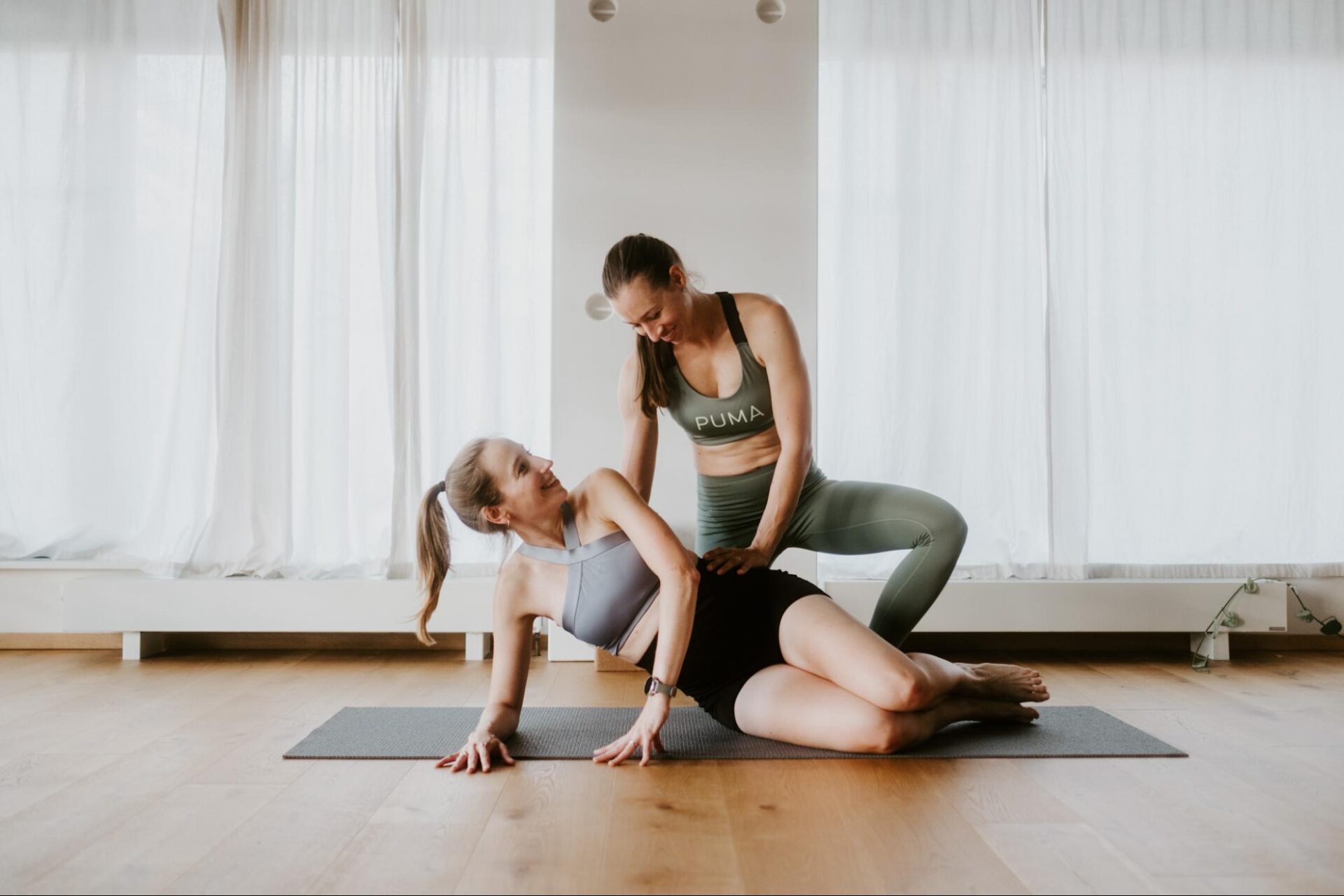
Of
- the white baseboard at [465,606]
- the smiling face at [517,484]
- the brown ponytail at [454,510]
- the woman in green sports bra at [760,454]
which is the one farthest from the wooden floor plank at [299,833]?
the white baseboard at [465,606]

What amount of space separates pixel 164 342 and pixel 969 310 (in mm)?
2999

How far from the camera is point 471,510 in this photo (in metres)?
2.06

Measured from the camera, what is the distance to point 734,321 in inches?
96.2

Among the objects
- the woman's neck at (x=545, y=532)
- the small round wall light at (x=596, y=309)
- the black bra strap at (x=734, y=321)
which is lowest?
the woman's neck at (x=545, y=532)

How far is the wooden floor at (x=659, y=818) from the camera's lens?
55.3 inches

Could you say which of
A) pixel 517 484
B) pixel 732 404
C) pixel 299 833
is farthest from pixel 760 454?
pixel 299 833

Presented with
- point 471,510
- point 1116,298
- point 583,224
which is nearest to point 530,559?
point 471,510

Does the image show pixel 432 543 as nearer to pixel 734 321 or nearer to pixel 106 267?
pixel 734 321

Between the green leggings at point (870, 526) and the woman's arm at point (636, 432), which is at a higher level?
the woman's arm at point (636, 432)

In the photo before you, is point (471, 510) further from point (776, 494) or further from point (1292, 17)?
point (1292, 17)

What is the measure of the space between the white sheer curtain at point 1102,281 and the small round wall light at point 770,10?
1.16 ft

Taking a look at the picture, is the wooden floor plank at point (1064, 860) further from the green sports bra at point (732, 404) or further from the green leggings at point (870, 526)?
the green sports bra at point (732, 404)

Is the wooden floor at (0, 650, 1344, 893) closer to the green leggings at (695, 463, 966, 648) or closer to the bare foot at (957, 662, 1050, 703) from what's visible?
the bare foot at (957, 662, 1050, 703)

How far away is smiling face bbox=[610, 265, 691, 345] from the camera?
2205 mm
